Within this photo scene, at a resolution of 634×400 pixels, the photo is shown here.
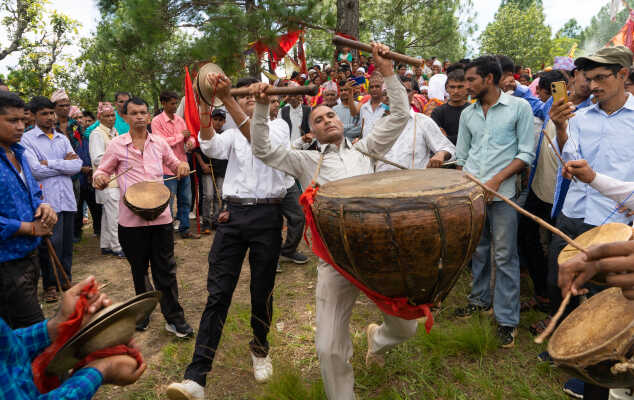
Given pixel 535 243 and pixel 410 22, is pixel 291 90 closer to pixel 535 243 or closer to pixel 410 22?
pixel 535 243

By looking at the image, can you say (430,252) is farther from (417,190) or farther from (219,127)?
(219,127)

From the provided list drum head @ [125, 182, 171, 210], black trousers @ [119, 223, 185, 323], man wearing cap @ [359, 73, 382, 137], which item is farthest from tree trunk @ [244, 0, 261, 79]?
black trousers @ [119, 223, 185, 323]

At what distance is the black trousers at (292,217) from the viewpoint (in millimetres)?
5008


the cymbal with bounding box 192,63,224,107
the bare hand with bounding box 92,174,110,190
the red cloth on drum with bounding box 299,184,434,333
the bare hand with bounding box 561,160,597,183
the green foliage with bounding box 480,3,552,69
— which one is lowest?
the red cloth on drum with bounding box 299,184,434,333

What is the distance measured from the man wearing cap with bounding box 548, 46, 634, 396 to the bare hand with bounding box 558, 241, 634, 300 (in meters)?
1.32

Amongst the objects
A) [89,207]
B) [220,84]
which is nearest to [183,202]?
[89,207]

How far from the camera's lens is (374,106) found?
516 cm

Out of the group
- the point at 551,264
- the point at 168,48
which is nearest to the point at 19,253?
the point at 551,264

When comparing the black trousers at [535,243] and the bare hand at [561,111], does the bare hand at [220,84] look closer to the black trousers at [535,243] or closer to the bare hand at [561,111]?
the bare hand at [561,111]

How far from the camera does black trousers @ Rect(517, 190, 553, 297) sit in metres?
3.90

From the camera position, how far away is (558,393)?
2652mm

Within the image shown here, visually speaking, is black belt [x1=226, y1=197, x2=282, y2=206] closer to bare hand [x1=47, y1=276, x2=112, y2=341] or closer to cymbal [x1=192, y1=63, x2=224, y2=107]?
cymbal [x1=192, y1=63, x2=224, y2=107]

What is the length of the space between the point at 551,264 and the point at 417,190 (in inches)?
65.3

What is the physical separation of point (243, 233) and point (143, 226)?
1.16m
